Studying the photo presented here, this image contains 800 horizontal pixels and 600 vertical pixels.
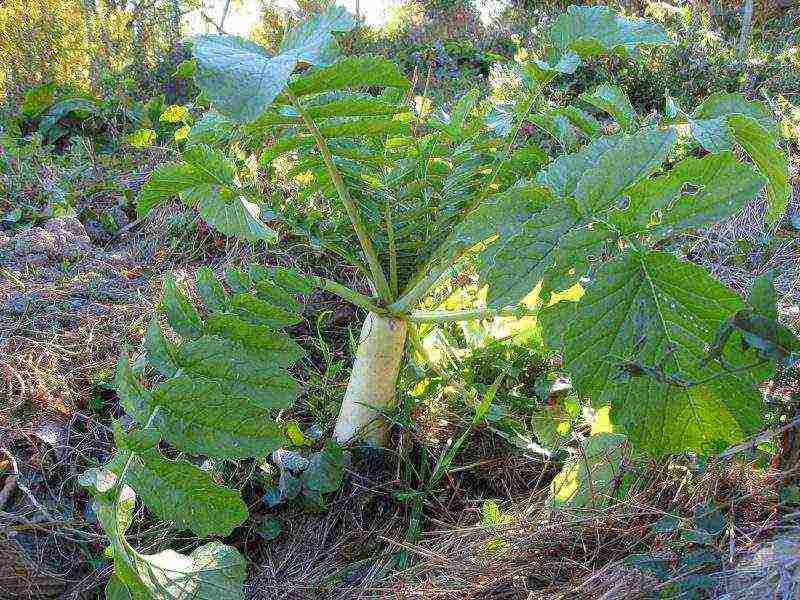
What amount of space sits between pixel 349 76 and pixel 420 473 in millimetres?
901

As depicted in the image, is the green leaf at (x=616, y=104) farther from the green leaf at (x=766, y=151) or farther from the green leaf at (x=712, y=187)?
the green leaf at (x=712, y=187)

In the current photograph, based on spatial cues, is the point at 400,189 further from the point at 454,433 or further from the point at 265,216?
the point at 454,433

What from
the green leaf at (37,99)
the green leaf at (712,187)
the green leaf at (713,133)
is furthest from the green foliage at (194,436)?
the green leaf at (37,99)

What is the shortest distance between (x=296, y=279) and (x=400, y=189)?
0.96 ft

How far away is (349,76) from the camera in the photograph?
911mm

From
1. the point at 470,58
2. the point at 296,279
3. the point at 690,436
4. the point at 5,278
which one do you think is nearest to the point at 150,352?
the point at 296,279

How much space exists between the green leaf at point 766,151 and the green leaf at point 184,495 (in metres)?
0.86

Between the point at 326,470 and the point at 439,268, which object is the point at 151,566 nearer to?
the point at 326,470

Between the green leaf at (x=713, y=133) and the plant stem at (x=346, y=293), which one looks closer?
the green leaf at (x=713, y=133)

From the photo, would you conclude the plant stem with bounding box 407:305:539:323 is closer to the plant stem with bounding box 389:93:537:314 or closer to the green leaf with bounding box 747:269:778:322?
the plant stem with bounding box 389:93:537:314

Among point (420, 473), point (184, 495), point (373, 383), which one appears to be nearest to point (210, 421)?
point (184, 495)

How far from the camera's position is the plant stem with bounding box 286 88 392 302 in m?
1.09

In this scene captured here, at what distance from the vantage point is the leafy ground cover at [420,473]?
3.08ft

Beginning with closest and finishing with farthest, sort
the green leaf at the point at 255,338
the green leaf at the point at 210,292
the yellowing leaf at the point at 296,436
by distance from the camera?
the green leaf at the point at 255,338 < the green leaf at the point at 210,292 < the yellowing leaf at the point at 296,436
